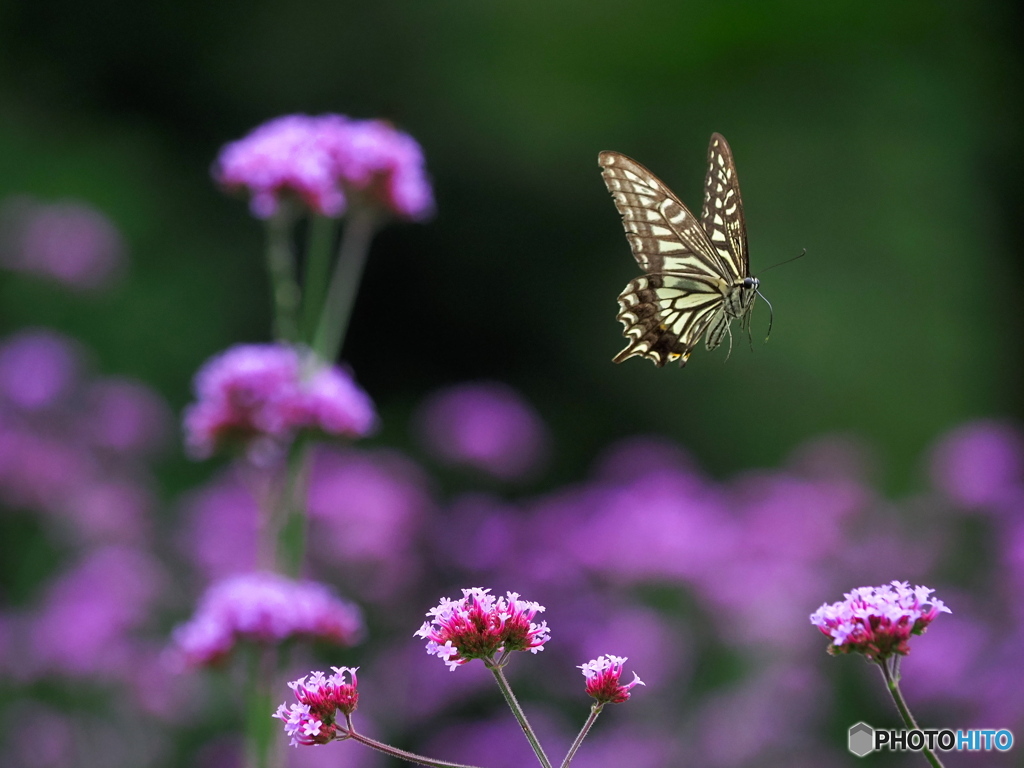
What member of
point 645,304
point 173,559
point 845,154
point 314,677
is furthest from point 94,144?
point 314,677

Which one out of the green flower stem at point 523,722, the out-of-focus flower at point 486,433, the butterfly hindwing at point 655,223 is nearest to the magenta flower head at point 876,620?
the green flower stem at point 523,722

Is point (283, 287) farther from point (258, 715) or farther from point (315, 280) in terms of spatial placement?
point (258, 715)

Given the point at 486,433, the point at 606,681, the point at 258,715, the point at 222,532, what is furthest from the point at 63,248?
the point at 606,681

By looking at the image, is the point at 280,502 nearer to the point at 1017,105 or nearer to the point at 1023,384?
the point at 1023,384

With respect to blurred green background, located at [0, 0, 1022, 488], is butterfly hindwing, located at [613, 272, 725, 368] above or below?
below

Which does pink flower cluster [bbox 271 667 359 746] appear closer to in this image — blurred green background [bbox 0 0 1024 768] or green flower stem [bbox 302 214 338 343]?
green flower stem [bbox 302 214 338 343]

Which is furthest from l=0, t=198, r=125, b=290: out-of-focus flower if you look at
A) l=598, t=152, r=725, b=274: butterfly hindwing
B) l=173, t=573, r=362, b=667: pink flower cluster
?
l=598, t=152, r=725, b=274: butterfly hindwing
